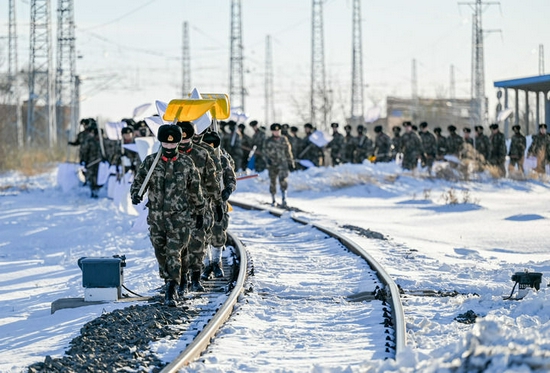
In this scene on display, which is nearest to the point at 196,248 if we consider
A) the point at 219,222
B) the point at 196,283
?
the point at 196,283

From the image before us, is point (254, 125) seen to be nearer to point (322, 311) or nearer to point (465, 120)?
point (322, 311)

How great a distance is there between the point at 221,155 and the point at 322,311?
311 cm

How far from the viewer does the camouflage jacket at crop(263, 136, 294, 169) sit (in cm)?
2373

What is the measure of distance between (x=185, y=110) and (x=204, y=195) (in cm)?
95

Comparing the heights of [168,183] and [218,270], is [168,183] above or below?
above

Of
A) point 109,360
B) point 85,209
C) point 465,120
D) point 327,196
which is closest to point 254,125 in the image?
point 327,196

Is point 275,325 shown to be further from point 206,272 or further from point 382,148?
point 382,148

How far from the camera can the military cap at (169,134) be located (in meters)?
10.8

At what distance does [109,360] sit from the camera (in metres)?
8.37

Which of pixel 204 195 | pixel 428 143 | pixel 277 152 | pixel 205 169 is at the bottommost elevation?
pixel 204 195

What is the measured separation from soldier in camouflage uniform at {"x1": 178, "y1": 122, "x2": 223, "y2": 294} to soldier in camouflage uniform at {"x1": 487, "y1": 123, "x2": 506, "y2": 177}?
23.6 m

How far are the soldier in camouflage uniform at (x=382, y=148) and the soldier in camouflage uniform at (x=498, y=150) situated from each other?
197 inches

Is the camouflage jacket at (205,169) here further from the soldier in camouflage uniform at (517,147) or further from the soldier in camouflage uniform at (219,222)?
the soldier in camouflage uniform at (517,147)

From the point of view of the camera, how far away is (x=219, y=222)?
1288 cm
